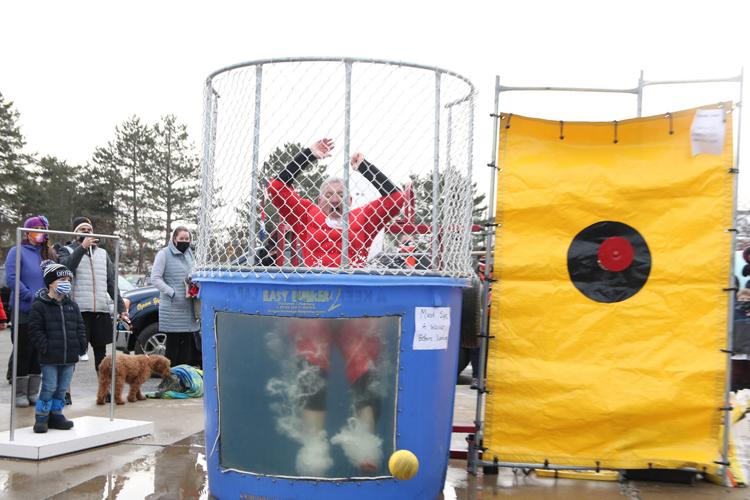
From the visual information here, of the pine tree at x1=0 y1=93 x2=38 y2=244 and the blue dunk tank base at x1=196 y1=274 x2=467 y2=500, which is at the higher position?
the pine tree at x1=0 y1=93 x2=38 y2=244

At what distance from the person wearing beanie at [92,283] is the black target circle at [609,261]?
177 inches

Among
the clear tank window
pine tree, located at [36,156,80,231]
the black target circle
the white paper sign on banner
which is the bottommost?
the clear tank window

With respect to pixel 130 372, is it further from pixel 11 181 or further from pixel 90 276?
pixel 11 181

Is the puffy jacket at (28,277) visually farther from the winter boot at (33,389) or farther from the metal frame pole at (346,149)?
the metal frame pole at (346,149)

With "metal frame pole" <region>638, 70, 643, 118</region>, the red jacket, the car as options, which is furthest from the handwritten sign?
the car

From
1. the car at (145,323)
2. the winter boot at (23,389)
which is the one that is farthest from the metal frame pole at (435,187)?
the car at (145,323)

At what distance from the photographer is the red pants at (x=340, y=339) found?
416 cm

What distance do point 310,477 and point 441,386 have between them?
90 cm

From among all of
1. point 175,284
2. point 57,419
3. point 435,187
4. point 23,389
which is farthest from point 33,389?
point 435,187

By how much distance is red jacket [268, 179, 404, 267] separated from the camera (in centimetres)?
442

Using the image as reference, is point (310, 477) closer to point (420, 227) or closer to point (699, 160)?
point (420, 227)

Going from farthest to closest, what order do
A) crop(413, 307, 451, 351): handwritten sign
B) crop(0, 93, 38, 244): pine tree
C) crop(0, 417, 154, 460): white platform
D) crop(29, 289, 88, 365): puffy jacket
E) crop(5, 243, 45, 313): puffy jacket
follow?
crop(0, 93, 38, 244): pine tree, crop(5, 243, 45, 313): puffy jacket, crop(29, 289, 88, 365): puffy jacket, crop(0, 417, 154, 460): white platform, crop(413, 307, 451, 351): handwritten sign

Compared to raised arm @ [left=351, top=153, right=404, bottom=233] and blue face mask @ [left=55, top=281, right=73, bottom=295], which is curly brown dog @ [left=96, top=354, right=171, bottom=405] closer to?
blue face mask @ [left=55, top=281, right=73, bottom=295]

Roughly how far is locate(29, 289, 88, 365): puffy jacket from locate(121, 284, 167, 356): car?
4.27 meters
